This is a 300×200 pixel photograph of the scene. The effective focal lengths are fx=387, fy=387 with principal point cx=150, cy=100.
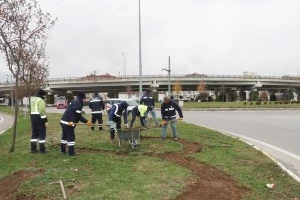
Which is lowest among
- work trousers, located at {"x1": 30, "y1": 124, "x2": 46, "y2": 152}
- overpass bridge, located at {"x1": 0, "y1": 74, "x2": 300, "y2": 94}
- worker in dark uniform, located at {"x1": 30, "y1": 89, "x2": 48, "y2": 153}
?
work trousers, located at {"x1": 30, "y1": 124, "x2": 46, "y2": 152}

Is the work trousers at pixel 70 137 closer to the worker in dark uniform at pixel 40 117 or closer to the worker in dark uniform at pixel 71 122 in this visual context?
the worker in dark uniform at pixel 71 122

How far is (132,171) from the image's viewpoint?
7.94 meters

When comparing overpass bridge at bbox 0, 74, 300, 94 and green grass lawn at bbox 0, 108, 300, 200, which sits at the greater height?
overpass bridge at bbox 0, 74, 300, 94

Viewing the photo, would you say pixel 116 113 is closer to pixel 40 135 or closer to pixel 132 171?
pixel 40 135

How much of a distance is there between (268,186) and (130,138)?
4.24m

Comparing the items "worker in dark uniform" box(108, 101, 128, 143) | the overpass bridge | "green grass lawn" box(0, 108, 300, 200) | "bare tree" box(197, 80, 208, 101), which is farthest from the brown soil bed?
"bare tree" box(197, 80, 208, 101)

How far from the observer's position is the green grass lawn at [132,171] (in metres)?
6.76

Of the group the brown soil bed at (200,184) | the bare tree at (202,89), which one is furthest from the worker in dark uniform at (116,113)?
the bare tree at (202,89)

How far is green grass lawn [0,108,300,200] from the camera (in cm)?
676

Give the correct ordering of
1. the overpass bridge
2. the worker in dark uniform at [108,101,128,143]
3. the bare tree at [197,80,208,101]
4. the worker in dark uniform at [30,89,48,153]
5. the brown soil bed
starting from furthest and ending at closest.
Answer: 1. the bare tree at [197,80,208,101]
2. the overpass bridge
3. the worker in dark uniform at [108,101,128,143]
4. the worker in dark uniform at [30,89,48,153]
5. the brown soil bed

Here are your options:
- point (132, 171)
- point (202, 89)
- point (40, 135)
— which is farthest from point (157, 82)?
point (132, 171)

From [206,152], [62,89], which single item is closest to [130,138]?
[206,152]

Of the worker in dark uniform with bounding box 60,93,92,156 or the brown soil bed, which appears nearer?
the brown soil bed

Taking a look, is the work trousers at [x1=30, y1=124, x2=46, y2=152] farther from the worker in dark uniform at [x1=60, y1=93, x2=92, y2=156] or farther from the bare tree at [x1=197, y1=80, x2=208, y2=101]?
the bare tree at [x1=197, y1=80, x2=208, y2=101]
